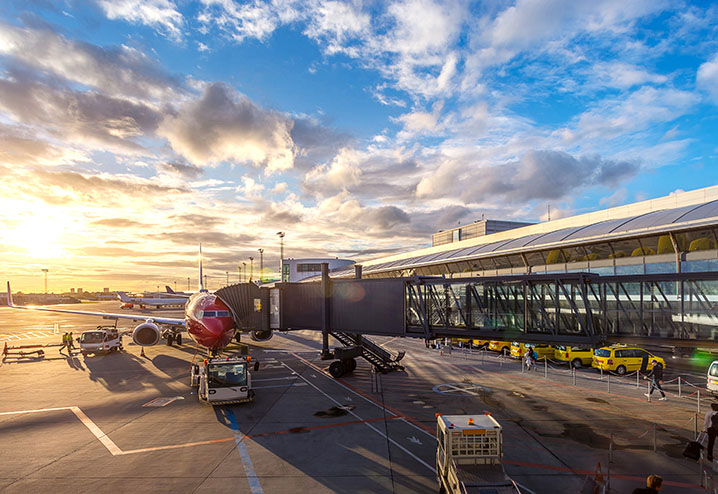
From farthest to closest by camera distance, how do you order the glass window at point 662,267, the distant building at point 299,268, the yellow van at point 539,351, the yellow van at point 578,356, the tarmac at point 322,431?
the distant building at point 299,268 → the yellow van at point 539,351 → the yellow van at point 578,356 → the glass window at point 662,267 → the tarmac at point 322,431

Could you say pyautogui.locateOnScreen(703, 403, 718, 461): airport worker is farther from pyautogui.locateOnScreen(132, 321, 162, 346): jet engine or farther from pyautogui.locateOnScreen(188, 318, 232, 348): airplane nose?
pyautogui.locateOnScreen(132, 321, 162, 346): jet engine

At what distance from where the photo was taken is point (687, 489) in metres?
12.9

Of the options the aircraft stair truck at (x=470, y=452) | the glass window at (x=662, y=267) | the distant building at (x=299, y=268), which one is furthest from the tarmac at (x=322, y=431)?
the distant building at (x=299, y=268)

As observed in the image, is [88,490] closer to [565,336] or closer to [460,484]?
[460,484]

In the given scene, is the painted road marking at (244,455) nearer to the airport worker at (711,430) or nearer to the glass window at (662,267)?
the airport worker at (711,430)

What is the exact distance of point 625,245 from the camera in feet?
108

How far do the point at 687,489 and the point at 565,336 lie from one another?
809 centimetres

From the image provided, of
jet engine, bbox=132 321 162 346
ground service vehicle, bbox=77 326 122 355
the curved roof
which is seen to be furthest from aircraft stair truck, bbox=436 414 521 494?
ground service vehicle, bbox=77 326 122 355

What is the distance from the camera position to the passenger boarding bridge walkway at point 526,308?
1773 centimetres

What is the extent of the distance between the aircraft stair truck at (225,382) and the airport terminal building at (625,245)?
31137mm

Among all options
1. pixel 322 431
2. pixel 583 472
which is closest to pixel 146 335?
pixel 322 431

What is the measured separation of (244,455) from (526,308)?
1602 centimetres

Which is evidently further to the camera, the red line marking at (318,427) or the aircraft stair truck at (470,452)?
the red line marking at (318,427)

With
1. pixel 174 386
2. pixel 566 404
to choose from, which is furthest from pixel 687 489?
pixel 174 386
